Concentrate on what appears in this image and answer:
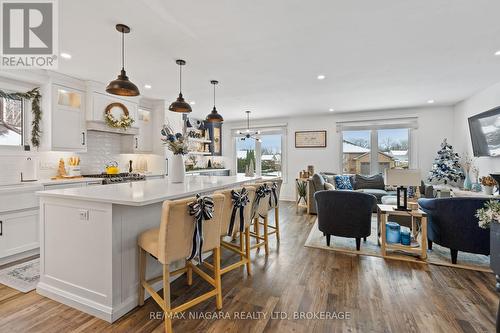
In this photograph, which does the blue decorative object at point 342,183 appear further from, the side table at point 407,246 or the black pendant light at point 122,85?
the black pendant light at point 122,85

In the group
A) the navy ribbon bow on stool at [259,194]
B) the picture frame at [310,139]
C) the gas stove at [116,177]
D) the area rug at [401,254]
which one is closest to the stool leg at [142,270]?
the navy ribbon bow on stool at [259,194]

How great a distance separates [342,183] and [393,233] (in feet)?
8.84

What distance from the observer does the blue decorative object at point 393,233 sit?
10.6 feet

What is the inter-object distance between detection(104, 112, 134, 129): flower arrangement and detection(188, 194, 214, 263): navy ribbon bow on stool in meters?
3.53

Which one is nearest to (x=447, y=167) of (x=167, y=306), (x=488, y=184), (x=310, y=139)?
(x=488, y=184)

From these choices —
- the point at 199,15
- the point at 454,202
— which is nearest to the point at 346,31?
the point at 199,15

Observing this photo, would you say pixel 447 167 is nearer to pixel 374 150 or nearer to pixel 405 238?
pixel 374 150

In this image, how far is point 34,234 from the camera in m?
3.27

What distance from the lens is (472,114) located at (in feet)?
15.9

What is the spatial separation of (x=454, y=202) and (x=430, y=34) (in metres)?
1.86

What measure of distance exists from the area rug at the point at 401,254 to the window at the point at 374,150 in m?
3.07

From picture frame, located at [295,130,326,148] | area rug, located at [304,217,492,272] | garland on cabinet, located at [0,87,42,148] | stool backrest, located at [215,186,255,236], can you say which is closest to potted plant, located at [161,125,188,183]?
stool backrest, located at [215,186,255,236]

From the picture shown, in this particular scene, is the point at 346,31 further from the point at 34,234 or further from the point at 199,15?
the point at 34,234

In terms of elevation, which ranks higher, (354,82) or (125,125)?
(354,82)
